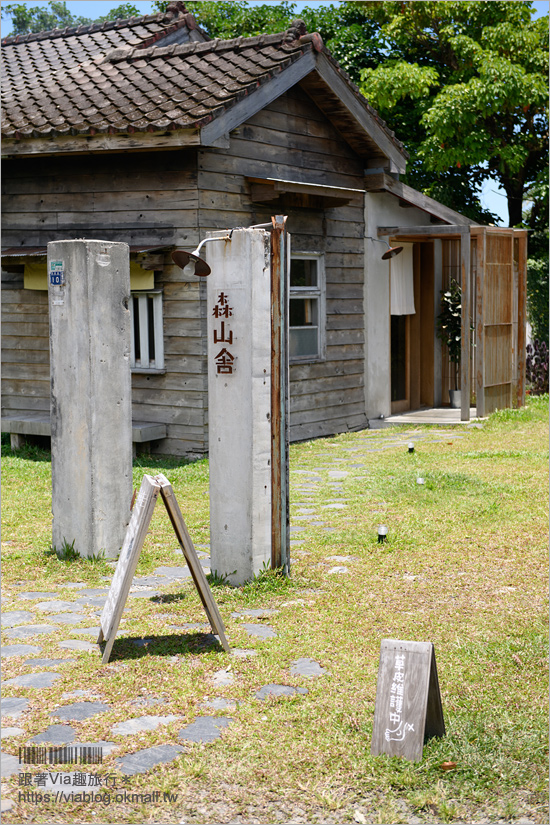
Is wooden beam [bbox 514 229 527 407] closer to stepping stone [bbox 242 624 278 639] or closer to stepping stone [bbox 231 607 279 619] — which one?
stepping stone [bbox 231 607 279 619]

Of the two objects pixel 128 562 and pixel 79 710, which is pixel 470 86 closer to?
pixel 128 562

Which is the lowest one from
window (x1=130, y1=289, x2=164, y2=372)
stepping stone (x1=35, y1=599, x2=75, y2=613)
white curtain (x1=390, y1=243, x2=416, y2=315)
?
stepping stone (x1=35, y1=599, x2=75, y2=613)

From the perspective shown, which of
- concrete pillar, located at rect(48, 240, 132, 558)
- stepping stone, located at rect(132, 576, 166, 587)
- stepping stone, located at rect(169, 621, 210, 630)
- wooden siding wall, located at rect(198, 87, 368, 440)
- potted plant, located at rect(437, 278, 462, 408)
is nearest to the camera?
stepping stone, located at rect(169, 621, 210, 630)

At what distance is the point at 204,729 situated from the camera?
395 cm

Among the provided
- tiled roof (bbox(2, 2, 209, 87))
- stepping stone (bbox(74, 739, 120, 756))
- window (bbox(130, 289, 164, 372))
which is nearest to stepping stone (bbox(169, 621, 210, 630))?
stepping stone (bbox(74, 739, 120, 756))

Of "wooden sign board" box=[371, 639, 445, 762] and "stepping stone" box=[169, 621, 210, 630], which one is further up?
"wooden sign board" box=[371, 639, 445, 762]

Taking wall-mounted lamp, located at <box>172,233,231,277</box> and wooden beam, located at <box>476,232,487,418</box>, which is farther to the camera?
wooden beam, located at <box>476,232,487,418</box>

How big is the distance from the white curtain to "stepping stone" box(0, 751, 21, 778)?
1201 cm

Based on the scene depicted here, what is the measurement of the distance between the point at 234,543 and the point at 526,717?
2451mm

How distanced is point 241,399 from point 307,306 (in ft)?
23.4

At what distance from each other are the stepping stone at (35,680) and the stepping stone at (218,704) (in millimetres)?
783

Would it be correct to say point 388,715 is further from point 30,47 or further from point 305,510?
point 30,47

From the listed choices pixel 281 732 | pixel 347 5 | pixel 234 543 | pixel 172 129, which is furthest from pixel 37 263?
pixel 347 5

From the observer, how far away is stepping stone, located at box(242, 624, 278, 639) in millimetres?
5123
